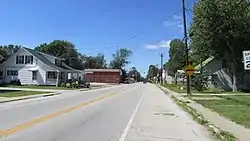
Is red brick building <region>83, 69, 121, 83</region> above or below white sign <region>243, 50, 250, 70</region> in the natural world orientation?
above

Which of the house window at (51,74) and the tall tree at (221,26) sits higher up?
the tall tree at (221,26)

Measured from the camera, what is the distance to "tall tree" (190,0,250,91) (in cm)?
4347

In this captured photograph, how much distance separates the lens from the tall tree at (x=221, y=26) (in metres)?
43.5

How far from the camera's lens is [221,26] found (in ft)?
139

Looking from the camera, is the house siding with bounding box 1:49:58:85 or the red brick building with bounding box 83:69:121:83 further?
the red brick building with bounding box 83:69:121:83

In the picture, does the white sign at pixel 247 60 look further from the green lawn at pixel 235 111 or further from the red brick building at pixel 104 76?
the red brick building at pixel 104 76

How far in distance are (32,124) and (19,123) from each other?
55cm

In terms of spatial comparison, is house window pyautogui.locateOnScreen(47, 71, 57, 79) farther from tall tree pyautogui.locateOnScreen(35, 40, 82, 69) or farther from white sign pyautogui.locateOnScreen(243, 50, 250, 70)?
white sign pyautogui.locateOnScreen(243, 50, 250, 70)

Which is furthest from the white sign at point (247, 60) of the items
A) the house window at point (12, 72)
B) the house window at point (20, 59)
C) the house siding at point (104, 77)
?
the house siding at point (104, 77)

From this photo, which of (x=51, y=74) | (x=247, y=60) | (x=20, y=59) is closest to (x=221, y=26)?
(x=247, y=60)

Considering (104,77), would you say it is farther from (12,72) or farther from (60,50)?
(12,72)

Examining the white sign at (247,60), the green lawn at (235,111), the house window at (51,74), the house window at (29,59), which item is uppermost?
the house window at (29,59)

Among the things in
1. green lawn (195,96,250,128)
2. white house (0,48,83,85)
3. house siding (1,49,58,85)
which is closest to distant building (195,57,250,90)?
white house (0,48,83,85)

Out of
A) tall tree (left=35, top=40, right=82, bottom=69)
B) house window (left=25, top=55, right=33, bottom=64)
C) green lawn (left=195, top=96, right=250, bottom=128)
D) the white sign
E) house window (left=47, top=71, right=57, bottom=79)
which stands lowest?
green lawn (left=195, top=96, right=250, bottom=128)
